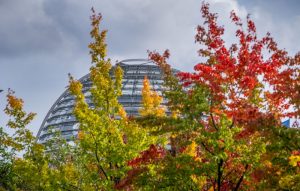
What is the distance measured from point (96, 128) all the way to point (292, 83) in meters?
5.82

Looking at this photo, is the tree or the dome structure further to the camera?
the dome structure

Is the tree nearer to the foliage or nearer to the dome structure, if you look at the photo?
the foliage

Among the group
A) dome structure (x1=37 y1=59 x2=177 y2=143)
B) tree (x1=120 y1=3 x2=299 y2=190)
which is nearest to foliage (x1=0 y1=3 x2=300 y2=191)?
tree (x1=120 y1=3 x2=299 y2=190)

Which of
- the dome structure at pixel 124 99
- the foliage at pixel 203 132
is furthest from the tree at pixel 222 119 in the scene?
the dome structure at pixel 124 99

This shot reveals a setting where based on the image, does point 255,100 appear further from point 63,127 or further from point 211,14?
point 63,127

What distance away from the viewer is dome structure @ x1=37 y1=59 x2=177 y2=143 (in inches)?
2060

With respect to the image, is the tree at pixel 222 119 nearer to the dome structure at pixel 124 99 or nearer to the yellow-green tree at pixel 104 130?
the yellow-green tree at pixel 104 130

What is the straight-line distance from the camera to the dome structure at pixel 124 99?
2060 inches

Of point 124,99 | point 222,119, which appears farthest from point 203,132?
point 124,99

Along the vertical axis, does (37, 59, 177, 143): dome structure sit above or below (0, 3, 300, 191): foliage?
above

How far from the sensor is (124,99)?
5344cm

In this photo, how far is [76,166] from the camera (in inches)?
711

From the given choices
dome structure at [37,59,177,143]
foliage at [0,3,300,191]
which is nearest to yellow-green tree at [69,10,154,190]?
foliage at [0,3,300,191]

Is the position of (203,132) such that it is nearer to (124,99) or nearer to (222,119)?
(222,119)
